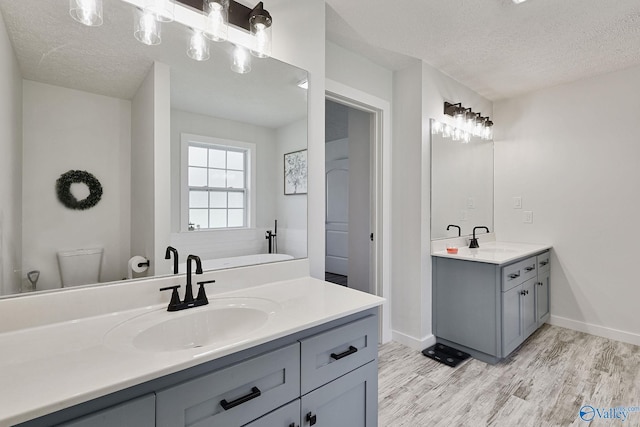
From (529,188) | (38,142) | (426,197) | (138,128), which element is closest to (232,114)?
(138,128)

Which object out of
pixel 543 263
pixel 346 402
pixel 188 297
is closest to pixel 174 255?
pixel 188 297

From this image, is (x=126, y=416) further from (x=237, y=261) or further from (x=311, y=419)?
(x=237, y=261)

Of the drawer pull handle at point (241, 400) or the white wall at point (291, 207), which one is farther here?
the white wall at point (291, 207)

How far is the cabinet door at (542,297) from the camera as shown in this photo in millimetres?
2816

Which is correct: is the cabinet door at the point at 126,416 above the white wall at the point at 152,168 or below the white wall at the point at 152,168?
below

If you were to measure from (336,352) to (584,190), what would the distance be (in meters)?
3.08

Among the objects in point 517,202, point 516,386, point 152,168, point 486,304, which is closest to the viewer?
point 152,168

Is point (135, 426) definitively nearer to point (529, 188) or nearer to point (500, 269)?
point (500, 269)

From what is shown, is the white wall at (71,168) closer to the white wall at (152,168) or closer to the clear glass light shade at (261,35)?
the white wall at (152,168)

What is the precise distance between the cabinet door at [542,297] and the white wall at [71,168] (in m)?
3.29

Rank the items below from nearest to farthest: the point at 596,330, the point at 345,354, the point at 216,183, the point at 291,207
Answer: the point at 345,354, the point at 216,183, the point at 291,207, the point at 596,330

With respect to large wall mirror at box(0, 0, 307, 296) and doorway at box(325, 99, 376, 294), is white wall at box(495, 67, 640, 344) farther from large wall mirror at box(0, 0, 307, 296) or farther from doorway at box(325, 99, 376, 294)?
large wall mirror at box(0, 0, 307, 296)

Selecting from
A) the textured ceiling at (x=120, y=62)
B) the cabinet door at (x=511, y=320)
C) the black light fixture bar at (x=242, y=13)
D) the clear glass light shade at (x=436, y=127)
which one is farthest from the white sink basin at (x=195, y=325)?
the clear glass light shade at (x=436, y=127)

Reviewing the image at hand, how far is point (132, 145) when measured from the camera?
4.03 ft
